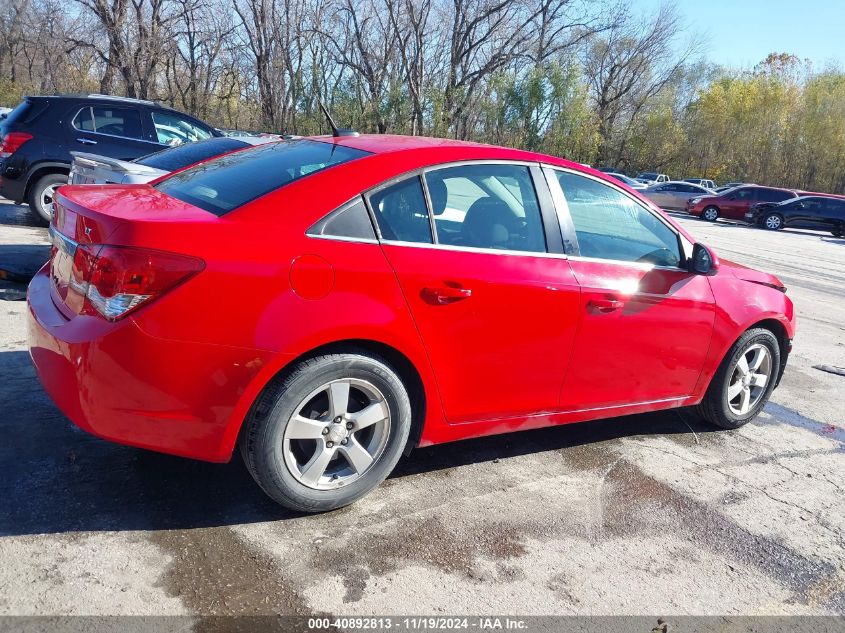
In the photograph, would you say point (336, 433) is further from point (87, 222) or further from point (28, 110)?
point (28, 110)

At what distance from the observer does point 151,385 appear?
2539mm

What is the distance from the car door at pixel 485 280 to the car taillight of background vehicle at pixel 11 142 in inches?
310

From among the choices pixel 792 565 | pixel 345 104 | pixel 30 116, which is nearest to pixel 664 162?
pixel 345 104

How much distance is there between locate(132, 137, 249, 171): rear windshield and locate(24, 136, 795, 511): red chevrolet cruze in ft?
12.4

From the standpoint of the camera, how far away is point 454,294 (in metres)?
3.03

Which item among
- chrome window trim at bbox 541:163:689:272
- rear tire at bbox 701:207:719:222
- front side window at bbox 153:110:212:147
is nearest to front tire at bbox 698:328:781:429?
chrome window trim at bbox 541:163:689:272

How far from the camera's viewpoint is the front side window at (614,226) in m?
3.61

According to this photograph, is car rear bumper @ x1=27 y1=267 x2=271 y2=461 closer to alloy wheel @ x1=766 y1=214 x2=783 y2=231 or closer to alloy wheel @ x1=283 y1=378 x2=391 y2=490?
alloy wheel @ x1=283 y1=378 x2=391 y2=490

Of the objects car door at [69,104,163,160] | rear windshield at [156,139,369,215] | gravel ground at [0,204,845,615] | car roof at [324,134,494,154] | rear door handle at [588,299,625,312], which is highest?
car door at [69,104,163,160]

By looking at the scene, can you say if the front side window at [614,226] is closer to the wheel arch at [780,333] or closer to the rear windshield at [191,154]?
→ the wheel arch at [780,333]

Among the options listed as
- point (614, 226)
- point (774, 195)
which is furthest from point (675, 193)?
point (614, 226)

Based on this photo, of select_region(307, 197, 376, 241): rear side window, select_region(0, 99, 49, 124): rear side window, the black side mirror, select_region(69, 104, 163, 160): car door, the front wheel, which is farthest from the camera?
the front wheel

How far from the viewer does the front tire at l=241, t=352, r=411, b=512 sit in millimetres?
2711

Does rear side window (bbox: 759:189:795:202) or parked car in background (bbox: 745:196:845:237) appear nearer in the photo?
parked car in background (bbox: 745:196:845:237)
